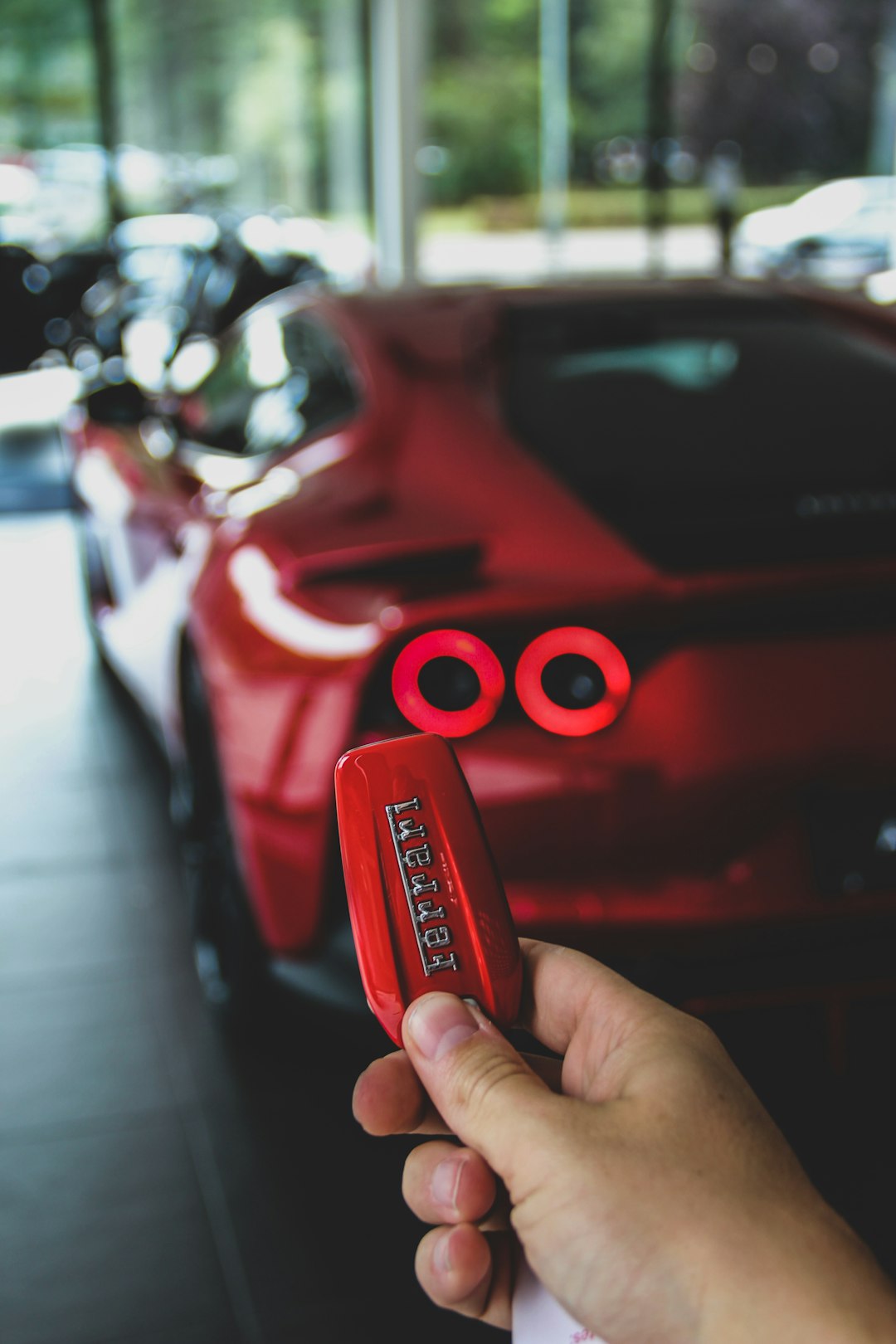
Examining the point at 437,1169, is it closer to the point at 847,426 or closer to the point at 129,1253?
the point at 129,1253

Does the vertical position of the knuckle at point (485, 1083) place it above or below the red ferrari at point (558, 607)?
above

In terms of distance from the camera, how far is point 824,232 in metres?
14.6

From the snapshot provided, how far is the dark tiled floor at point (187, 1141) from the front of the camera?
1.51 m

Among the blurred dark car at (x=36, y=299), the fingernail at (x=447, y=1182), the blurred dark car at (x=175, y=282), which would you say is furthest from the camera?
the blurred dark car at (x=36, y=299)

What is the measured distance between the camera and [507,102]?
42.0ft

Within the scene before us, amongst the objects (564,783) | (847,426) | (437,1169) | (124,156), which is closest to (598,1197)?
(437,1169)

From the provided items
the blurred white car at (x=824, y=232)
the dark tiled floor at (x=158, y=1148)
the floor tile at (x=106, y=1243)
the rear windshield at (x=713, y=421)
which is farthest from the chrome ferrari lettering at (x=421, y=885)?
the blurred white car at (x=824, y=232)

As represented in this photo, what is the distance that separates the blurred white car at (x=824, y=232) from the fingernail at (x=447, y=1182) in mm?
14546

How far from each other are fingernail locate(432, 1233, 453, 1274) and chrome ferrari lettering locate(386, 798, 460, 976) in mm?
149

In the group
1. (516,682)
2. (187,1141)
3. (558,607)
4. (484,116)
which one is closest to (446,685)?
(516,682)

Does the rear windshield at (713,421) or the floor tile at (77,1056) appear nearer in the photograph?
the rear windshield at (713,421)

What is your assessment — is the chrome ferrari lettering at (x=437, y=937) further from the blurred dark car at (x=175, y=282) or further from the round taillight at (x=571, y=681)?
the blurred dark car at (x=175, y=282)

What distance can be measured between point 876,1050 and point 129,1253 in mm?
1024

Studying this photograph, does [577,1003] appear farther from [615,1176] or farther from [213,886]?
[213,886]
